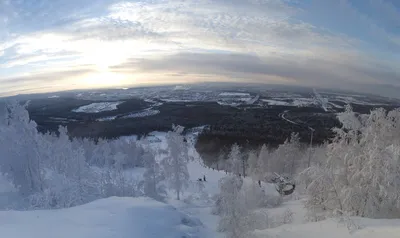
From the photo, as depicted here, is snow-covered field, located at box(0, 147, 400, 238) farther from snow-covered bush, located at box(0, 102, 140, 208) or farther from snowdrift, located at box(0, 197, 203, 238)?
snow-covered bush, located at box(0, 102, 140, 208)

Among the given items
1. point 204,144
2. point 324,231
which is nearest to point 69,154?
point 324,231

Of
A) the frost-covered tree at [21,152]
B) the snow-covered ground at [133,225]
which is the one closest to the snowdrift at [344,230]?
the snow-covered ground at [133,225]

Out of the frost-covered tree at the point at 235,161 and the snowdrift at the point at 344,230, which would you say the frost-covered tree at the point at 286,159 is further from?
the snowdrift at the point at 344,230

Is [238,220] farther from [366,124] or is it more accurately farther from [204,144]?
[204,144]

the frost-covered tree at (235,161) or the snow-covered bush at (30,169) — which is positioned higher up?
the snow-covered bush at (30,169)

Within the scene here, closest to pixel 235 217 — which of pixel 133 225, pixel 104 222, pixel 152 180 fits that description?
pixel 133 225

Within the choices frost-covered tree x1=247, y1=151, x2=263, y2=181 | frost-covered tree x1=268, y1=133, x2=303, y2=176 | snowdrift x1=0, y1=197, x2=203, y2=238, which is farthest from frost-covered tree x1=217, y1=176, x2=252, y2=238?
frost-covered tree x1=268, y1=133, x2=303, y2=176
